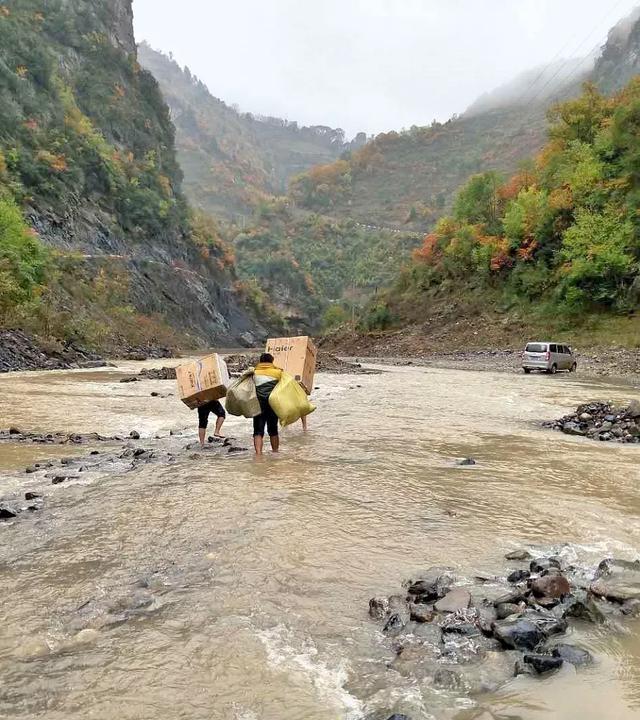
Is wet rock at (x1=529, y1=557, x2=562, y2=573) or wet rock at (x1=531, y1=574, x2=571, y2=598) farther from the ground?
wet rock at (x1=531, y1=574, x2=571, y2=598)

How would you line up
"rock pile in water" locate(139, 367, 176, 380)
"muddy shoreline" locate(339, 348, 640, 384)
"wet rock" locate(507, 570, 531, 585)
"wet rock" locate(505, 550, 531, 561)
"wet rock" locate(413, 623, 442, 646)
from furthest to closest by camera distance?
1. "muddy shoreline" locate(339, 348, 640, 384)
2. "rock pile in water" locate(139, 367, 176, 380)
3. "wet rock" locate(505, 550, 531, 561)
4. "wet rock" locate(507, 570, 531, 585)
5. "wet rock" locate(413, 623, 442, 646)

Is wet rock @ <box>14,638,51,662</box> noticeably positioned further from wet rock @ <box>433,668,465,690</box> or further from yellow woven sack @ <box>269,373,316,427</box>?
yellow woven sack @ <box>269,373,316,427</box>

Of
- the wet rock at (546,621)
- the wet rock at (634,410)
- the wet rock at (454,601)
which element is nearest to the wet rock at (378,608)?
the wet rock at (454,601)

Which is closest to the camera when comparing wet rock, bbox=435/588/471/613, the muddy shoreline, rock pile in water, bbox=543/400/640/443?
wet rock, bbox=435/588/471/613

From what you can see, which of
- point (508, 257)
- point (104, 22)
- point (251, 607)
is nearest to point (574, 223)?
point (508, 257)

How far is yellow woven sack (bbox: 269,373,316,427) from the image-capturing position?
8328 millimetres

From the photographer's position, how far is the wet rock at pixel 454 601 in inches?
139

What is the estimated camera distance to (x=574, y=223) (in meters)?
42.8

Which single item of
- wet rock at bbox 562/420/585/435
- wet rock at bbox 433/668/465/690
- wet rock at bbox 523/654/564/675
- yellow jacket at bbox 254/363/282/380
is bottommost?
wet rock at bbox 562/420/585/435

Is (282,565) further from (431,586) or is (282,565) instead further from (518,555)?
(518,555)

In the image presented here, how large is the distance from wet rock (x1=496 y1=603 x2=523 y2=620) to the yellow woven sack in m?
5.17

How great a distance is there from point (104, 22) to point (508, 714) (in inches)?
3843

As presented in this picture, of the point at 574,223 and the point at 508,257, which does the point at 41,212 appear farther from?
the point at 574,223

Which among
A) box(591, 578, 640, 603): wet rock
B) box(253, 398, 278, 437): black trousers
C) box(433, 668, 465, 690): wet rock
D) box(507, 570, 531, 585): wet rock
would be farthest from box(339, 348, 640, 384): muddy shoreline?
box(433, 668, 465, 690): wet rock
